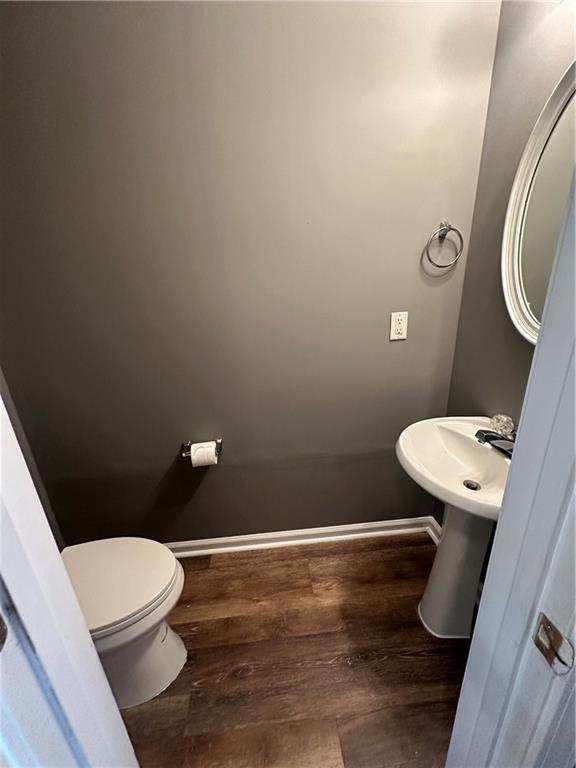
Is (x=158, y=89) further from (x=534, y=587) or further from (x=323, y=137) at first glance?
(x=534, y=587)

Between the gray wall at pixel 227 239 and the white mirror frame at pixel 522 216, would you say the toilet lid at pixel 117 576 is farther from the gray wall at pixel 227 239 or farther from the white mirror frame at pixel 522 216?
the white mirror frame at pixel 522 216

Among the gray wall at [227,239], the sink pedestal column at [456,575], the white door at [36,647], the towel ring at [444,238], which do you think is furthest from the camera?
the towel ring at [444,238]

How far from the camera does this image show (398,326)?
4.96 ft

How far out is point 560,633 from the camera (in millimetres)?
473

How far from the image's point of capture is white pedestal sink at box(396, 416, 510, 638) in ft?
3.91

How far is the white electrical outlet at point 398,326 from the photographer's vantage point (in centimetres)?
149

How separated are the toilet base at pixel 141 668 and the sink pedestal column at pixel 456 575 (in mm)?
1006

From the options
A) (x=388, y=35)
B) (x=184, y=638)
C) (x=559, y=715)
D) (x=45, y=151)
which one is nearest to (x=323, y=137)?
(x=388, y=35)

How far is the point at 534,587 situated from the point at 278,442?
120 centimetres

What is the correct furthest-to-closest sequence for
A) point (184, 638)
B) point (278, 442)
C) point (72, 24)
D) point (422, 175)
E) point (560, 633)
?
point (278, 442), point (184, 638), point (422, 175), point (72, 24), point (560, 633)

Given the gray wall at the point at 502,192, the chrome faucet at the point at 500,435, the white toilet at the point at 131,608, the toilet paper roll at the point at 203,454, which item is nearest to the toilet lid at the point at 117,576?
the white toilet at the point at 131,608

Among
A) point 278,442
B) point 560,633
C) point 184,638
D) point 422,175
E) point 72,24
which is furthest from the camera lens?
point 278,442

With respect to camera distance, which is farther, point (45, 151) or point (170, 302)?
point (170, 302)

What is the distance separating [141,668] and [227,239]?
155 cm
